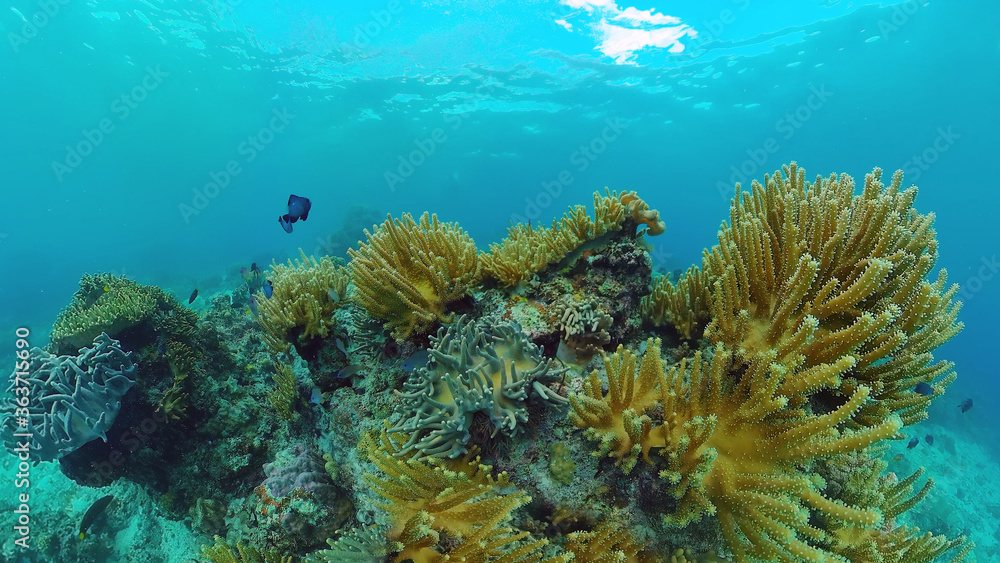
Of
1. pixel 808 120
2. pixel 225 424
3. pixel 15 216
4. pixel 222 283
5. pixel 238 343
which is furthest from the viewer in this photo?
pixel 15 216

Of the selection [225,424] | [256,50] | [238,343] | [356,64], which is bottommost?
[225,424]

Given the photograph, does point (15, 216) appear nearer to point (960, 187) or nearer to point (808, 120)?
point (808, 120)

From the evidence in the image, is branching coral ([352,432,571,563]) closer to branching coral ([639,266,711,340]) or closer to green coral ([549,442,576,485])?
green coral ([549,442,576,485])

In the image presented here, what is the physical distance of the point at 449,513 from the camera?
2482 millimetres

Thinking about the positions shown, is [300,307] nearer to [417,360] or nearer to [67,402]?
[417,360]

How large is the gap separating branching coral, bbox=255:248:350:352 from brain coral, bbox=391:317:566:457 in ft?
6.32

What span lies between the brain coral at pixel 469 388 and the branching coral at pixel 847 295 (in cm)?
129

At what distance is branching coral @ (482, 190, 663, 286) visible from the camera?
3.75 m

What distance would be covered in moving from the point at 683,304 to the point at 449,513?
2.42 metres

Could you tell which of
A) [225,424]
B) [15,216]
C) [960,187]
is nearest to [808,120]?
[960,187]

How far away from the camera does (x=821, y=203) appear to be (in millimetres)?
2758

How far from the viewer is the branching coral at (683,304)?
3.17 m

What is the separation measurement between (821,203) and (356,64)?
126 feet

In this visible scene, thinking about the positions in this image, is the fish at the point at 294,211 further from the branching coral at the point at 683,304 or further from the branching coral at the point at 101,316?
the branching coral at the point at 683,304
